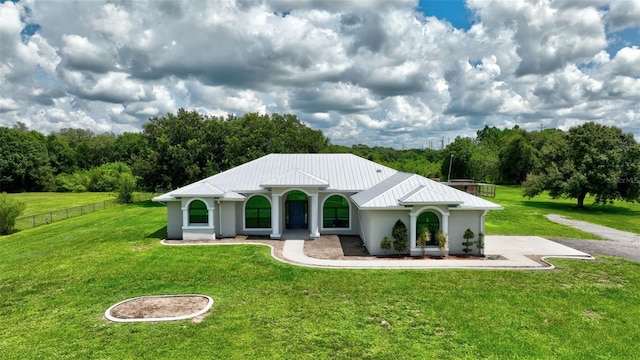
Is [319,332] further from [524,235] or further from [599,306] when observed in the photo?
[524,235]

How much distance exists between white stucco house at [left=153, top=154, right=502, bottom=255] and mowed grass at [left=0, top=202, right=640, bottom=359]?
316cm

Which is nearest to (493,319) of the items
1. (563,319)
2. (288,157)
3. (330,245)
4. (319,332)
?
(563,319)

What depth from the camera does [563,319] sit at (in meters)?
10.2

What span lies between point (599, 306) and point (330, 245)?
1106cm

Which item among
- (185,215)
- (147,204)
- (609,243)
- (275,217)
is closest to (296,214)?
(275,217)

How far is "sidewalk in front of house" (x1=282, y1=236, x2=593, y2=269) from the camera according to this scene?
48.7 ft

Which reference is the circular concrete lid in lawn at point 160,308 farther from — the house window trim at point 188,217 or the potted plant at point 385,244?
the house window trim at point 188,217

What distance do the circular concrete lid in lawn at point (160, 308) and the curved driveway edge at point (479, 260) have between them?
4849 millimetres

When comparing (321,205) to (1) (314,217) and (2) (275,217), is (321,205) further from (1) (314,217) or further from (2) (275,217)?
(2) (275,217)

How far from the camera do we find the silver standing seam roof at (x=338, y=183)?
16562mm

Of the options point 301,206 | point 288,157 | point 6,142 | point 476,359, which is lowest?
point 476,359

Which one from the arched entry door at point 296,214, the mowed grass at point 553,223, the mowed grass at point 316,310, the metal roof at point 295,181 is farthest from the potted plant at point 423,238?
the mowed grass at point 553,223

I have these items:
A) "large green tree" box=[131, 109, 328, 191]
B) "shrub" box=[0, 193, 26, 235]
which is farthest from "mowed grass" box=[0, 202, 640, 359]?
"large green tree" box=[131, 109, 328, 191]

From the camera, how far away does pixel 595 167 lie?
33781 mm
